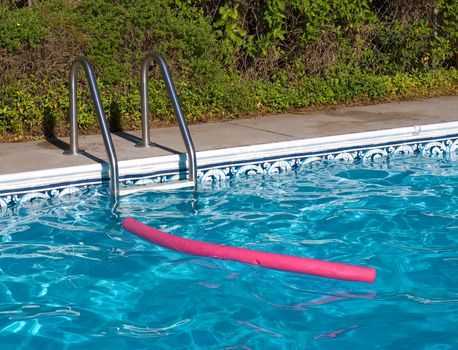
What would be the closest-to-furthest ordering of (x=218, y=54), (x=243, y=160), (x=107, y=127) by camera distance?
(x=107, y=127)
(x=243, y=160)
(x=218, y=54)

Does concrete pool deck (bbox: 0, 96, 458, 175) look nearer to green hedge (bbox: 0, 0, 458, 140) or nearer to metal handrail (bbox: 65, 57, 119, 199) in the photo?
metal handrail (bbox: 65, 57, 119, 199)

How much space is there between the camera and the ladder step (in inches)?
280

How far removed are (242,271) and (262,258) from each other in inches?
10.9

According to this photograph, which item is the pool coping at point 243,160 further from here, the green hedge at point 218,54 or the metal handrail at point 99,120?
the green hedge at point 218,54

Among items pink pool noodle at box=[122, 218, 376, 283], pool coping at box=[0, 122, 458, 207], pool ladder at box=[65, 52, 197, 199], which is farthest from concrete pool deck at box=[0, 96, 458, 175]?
pink pool noodle at box=[122, 218, 376, 283]

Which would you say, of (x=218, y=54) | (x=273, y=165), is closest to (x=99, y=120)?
(x=273, y=165)

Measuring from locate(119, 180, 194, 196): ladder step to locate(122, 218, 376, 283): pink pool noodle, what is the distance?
0.82 meters

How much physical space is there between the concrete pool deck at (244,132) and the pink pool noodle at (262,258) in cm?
167

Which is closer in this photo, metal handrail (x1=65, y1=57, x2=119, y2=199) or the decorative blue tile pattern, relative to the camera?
metal handrail (x1=65, y1=57, x2=119, y2=199)

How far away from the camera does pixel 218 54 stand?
10.2 meters

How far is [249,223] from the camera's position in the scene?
21.9 ft

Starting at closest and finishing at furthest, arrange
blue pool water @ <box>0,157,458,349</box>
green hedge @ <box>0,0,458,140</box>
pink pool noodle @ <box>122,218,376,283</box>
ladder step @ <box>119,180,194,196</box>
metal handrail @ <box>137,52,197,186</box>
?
blue pool water @ <box>0,157,458,349</box> < pink pool noodle @ <box>122,218,376,283</box> < ladder step @ <box>119,180,194,196</box> < metal handrail @ <box>137,52,197,186</box> < green hedge @ <box>0,0,458,140</box>

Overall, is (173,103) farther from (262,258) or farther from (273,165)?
(262,258)

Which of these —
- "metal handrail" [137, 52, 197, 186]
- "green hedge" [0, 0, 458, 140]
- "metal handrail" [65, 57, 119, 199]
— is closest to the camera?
"metal handrail" [65, 57, 119, 199]
